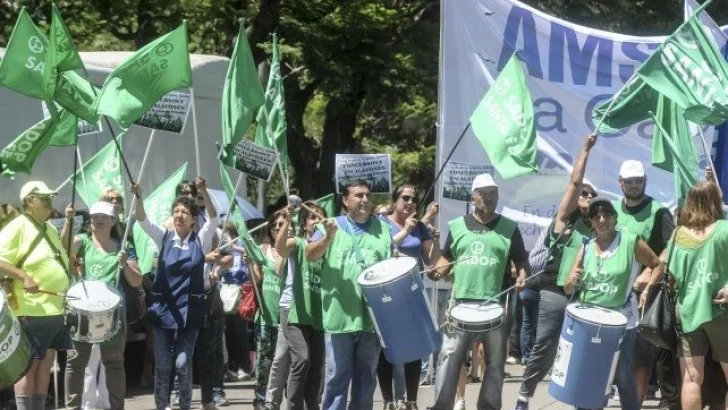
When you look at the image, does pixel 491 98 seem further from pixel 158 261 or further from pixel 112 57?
pixel 112 57

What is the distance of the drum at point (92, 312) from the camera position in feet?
34.0

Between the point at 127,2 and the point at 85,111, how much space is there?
1247cm

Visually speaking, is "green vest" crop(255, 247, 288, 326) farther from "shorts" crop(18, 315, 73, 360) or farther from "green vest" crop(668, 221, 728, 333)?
"green vest" crop(668, 221, 728, 333)

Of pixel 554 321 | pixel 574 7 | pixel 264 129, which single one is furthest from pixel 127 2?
pixel 554 321

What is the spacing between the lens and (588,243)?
33.6 feet

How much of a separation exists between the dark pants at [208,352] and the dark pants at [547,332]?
8.32ft

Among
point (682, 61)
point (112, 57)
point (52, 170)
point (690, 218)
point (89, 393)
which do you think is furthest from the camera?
point (112, 57)

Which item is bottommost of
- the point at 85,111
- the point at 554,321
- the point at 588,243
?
the point at 554,321

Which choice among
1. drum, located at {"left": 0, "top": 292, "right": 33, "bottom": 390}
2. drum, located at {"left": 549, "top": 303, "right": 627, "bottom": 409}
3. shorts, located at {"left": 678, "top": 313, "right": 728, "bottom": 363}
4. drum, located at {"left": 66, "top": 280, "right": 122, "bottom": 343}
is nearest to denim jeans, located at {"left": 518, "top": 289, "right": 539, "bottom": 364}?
drum, located at {"left": 549, "top": 303, "right": 627, "bottom": 409}

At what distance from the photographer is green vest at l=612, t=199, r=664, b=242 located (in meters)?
10.4

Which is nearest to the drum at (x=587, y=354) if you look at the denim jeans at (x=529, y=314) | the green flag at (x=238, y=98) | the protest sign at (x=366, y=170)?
the protest sign at (x=366, y=170)

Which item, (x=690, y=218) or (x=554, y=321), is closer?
(x=690, y=218)

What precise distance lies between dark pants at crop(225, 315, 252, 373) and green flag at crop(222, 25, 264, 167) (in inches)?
176

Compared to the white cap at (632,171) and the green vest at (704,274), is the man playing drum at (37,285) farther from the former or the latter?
the green vest at (704,274)
